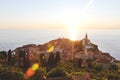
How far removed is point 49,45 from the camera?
77938 millimetres

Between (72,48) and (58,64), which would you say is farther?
(72,48)

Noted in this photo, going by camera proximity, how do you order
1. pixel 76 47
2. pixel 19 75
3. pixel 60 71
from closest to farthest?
1. pixel 19 75
2. pixel 60 71
3. pixel 76 47

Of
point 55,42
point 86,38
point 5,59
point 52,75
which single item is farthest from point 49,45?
point 52,75

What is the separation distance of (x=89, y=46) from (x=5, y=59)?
1380 inches

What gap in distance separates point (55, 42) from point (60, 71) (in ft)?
190

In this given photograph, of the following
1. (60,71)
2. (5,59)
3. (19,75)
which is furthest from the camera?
(5,59)

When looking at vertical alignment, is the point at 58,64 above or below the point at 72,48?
below

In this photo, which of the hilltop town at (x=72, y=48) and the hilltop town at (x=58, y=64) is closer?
the hilltop town at (x=58, y=64)

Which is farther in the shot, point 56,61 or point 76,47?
point 76,47

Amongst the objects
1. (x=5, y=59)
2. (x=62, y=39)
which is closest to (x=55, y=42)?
(x=62, y=39)

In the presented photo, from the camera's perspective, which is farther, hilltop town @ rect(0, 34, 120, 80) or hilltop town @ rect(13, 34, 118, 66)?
hilltop town @ rect(13, 34, 118, 66)

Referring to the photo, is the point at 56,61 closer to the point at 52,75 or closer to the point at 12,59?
the point at 12,59

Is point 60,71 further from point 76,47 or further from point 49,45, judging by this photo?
point 49,45

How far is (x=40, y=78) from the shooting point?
21.3 metres
